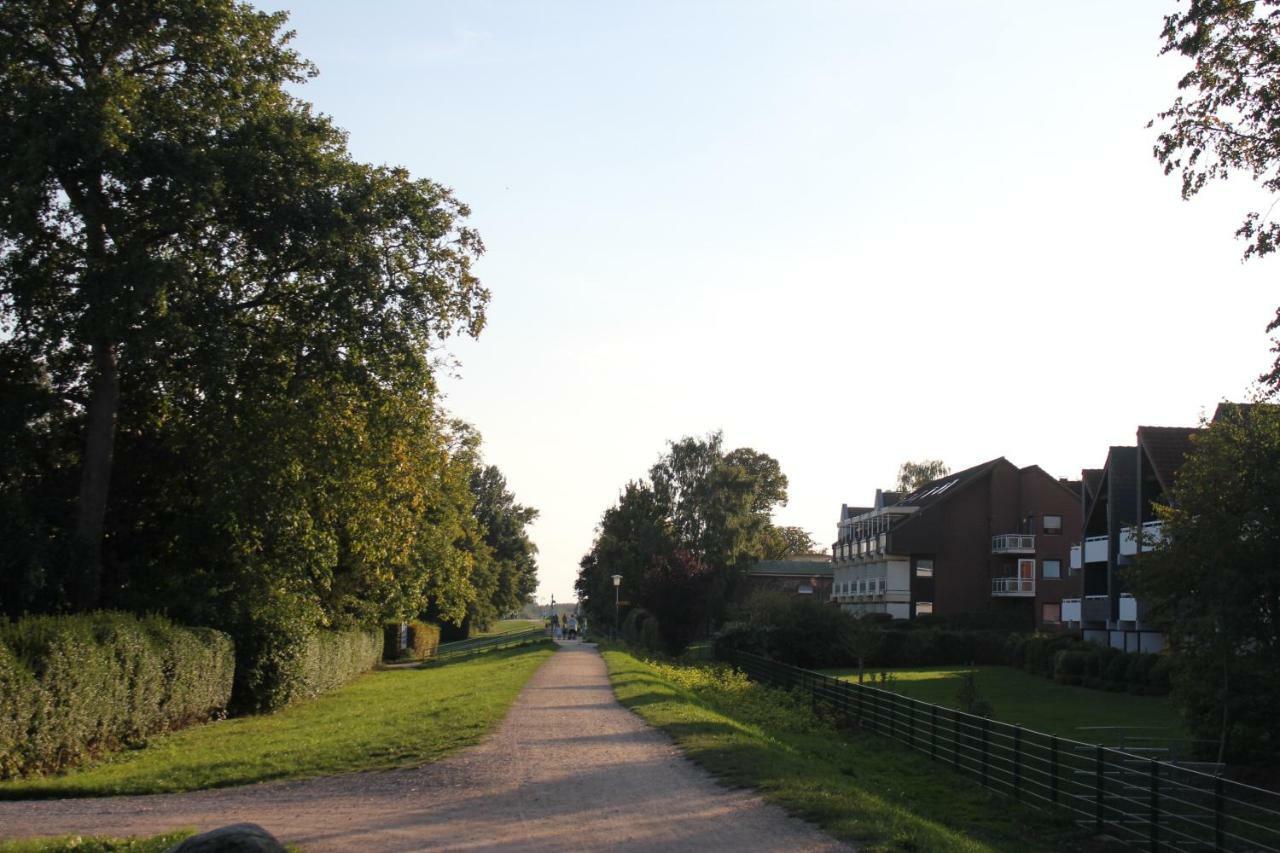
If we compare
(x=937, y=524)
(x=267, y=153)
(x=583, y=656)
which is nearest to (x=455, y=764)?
(x=267, y=153)

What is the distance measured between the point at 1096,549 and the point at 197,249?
4056 cm

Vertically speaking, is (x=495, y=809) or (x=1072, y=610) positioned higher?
(x=1072, y=610)

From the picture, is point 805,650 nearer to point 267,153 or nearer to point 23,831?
point 267,153

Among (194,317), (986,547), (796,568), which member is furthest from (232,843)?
(796,568)

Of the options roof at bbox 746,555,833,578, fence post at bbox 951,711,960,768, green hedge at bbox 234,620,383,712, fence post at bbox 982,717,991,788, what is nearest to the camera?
fence post at bbox 982,717,991,788

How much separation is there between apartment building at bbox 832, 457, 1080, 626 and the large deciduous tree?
166 feet

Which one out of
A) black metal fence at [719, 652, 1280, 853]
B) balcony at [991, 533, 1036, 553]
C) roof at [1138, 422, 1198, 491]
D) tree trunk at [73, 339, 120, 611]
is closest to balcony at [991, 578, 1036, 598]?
balcony at [991, 533, 1036, 553]

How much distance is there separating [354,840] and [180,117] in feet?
64.4

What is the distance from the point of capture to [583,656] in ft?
173

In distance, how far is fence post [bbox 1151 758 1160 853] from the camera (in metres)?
14.2

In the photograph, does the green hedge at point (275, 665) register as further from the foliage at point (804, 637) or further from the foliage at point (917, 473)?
the foliage at point (917, 473)

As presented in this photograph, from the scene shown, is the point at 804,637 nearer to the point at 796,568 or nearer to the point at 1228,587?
the point at 1228,587

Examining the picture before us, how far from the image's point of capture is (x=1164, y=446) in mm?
47656

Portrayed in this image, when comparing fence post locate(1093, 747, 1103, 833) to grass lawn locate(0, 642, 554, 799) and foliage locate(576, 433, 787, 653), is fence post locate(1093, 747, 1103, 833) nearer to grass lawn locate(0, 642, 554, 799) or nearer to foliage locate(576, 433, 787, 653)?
grass lawn locate(0, 642, 554, 799)
